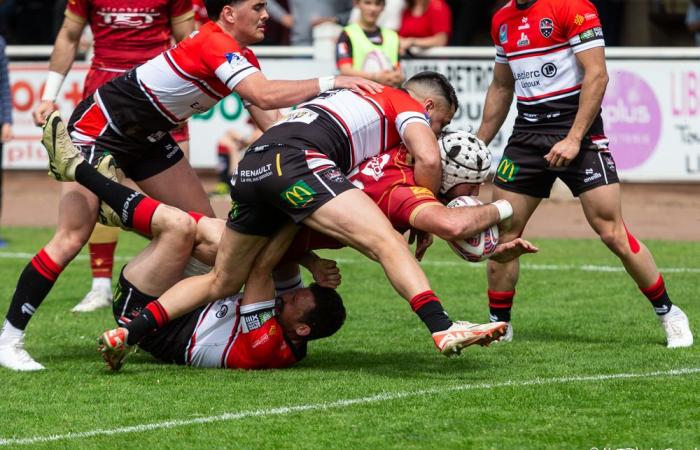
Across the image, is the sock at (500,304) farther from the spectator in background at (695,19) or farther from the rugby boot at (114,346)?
the spectator in background at (695,19)

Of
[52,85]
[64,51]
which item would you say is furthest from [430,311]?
[64,51]

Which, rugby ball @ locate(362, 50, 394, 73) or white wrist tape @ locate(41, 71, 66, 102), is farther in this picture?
rugby ball @ locate(362, 50, 394, 73)

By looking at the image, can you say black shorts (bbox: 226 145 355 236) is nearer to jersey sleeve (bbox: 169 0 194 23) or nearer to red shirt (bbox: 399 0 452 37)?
jersey sleeve (bbox: 169 0 194 23)

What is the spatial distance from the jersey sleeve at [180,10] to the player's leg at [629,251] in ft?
10.3

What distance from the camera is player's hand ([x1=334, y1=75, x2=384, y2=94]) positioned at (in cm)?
691

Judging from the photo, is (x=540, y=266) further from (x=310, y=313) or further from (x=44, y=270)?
(x=44, y=270)

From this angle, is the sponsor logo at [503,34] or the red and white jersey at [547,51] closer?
the red and white jersey at [547,51]

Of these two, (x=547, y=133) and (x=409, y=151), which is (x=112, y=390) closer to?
(x=409, y=151)

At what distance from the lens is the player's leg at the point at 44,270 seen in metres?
7.10

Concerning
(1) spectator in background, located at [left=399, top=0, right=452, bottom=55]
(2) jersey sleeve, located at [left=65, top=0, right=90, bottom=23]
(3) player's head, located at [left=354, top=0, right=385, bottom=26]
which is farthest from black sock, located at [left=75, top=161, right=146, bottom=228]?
(1) spectator in background, located at [left=399, top=0, right=452, bottom=55]

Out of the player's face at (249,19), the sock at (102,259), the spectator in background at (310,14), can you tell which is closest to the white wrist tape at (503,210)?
the player's face at (249,19)

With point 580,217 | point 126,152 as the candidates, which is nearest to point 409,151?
point 126,152

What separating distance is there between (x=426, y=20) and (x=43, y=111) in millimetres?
8134

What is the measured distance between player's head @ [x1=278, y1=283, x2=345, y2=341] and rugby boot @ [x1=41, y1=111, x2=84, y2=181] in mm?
1362
